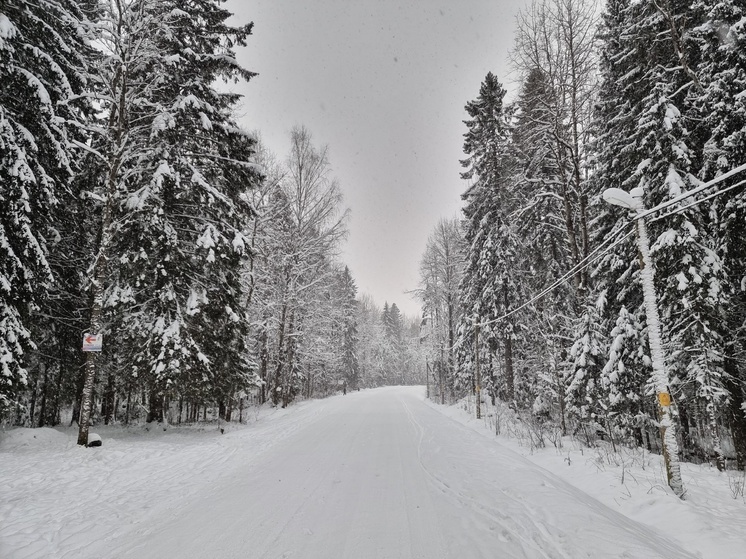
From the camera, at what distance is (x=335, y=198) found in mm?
19281

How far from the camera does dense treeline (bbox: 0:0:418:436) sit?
733 cm

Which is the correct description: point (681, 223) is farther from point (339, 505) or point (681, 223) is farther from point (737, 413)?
point (339, 505)

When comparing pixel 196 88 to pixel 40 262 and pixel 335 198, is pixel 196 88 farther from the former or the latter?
pixel 335 198

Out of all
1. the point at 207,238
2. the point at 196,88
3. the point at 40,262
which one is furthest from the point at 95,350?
the point at 196,88

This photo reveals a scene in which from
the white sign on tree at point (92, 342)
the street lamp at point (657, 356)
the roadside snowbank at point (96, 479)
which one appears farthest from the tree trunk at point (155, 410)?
the street lamp at point (657, 356)

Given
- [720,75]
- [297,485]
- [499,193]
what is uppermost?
[499,193]

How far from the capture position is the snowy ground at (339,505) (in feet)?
11.8

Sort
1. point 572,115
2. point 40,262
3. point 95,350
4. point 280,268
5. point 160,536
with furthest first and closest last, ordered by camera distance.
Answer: point 280,268 < point 572,115 < point 95,350 < point 40,262 < point 160,536

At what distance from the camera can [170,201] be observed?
1032cm

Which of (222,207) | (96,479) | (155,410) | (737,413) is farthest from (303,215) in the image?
(737,413)

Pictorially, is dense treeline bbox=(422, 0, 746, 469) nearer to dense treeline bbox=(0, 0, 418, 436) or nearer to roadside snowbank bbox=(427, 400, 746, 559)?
roadside snowbank bbox=(427, 400, 746, 559)

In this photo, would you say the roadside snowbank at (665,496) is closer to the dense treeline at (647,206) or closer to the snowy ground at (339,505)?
the snowy ground at (339,505)

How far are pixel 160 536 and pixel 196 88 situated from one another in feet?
39.4

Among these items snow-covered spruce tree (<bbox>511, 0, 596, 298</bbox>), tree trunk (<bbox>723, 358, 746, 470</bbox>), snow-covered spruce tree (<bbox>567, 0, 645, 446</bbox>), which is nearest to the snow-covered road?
snow-covered spruce tree (<bbox>567, 0, 645, 446</bbox>)
